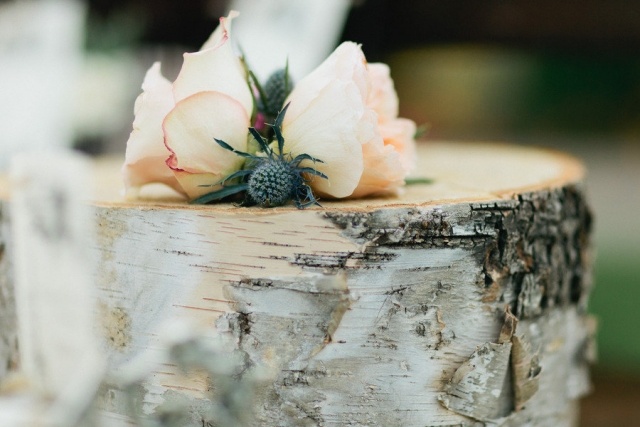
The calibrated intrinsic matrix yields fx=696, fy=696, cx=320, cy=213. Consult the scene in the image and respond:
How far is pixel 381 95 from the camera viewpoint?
2.74 ft

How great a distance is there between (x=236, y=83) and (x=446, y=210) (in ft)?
0.86

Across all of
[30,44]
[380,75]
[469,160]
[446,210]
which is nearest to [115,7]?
[30,44]

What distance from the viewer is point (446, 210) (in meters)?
0.74

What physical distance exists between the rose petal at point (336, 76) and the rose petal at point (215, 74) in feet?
0.19

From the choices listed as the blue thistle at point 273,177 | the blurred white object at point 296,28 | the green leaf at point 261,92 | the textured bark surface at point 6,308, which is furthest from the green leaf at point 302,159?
the blurred white object at point 296,28

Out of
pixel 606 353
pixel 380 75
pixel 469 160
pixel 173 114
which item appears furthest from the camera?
pixel 606 353

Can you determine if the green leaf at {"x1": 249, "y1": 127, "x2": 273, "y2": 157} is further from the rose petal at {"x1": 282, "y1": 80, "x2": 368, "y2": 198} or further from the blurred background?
the blurred background

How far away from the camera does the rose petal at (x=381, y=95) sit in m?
0.83

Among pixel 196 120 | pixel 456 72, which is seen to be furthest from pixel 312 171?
pixel 456 72

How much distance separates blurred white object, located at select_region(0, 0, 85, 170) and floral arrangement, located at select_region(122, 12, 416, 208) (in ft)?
3.98

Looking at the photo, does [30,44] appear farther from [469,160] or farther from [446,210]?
[446,210]

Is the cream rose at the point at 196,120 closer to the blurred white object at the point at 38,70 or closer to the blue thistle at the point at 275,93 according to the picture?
the blue thistle at the point at 275,93

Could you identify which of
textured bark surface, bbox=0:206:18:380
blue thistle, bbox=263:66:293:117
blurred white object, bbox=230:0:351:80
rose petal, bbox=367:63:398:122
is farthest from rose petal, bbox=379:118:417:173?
blurred white object, bbox=230:0:351:80

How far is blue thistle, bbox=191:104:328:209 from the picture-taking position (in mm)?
717
